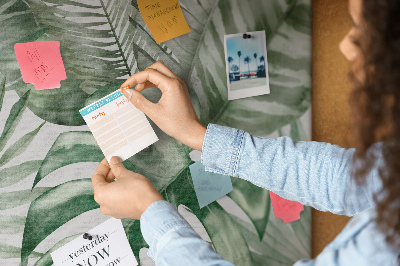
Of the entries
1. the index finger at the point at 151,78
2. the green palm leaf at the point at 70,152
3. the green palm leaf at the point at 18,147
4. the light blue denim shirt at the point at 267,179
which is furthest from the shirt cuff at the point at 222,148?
the green palm leaf at the point at 18,147

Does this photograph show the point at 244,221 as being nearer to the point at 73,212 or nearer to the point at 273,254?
the point at 273,254

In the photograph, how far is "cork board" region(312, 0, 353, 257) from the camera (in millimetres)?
937

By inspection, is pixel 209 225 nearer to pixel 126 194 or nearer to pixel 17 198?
pixel 126 194

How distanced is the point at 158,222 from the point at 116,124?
0.26m

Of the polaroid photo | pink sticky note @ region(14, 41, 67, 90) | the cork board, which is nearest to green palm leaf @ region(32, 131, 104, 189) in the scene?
pink sticky note @ region(14, 41, 67, 90)

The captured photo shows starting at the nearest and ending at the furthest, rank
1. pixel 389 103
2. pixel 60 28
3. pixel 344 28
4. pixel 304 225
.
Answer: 1. pixel 389 103
2. pixel 60 28
3. pixel 344 28
4. pixel 304 225

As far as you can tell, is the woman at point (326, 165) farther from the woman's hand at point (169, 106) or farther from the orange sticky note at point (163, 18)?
the orange sticky note at point (163, 18)

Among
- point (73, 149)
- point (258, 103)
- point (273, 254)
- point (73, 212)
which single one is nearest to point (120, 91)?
point (73, 149)

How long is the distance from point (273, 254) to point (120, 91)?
2.12 ft

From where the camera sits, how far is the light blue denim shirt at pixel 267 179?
1.76 feet

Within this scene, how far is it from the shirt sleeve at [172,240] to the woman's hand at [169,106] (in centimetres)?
18

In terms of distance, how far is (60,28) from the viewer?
715 millimetres

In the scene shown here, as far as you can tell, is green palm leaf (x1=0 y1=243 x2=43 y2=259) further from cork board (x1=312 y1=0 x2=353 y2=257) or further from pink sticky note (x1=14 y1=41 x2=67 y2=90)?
cork board (x1=312 y1=0 x2=353 y2=257)

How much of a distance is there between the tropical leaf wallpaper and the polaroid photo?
0.02 m
